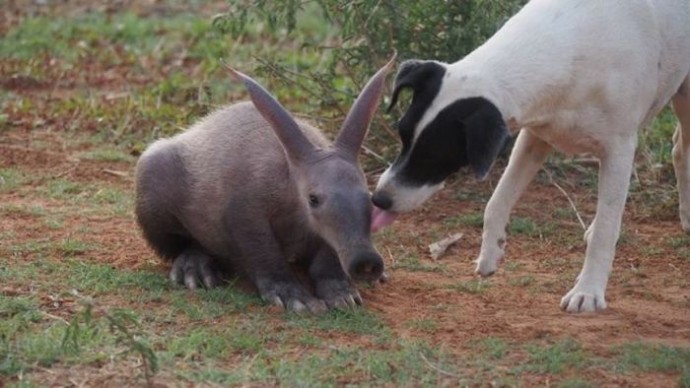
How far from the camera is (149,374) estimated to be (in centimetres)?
491

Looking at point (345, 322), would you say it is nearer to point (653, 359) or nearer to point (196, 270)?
point (196, 270)

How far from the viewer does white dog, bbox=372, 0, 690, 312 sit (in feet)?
18.6

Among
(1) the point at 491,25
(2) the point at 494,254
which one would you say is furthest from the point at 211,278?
(1) the point at 491,25

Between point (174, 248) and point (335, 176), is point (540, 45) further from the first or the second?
point (174, 248)

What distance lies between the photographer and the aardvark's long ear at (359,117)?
19.4ft

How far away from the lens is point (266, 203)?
6020mm

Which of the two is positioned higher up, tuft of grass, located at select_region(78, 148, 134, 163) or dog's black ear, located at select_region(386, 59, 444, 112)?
dog's black ear, located at select_region(386, 59, 444, 112)

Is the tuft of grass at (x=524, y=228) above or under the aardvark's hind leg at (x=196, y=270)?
under

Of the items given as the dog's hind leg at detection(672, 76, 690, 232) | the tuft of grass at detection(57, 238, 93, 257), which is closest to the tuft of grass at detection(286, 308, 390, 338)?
the tuft of grass at detection(57, 238, 93, 257)

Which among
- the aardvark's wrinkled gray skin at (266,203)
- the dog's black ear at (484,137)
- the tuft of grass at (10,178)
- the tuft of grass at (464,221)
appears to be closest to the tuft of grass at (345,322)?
the aardvark's wrinkled gray skin at (266,203)

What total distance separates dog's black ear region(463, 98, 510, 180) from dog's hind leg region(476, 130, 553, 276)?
0.80 metres

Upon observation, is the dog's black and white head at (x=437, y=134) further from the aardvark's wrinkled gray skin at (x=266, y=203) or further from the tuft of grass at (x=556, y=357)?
the tuft of grass at (x=556, y=357)

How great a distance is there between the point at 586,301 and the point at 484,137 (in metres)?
0.90

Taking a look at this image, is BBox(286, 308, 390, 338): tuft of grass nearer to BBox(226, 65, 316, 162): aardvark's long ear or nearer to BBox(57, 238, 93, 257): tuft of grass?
BBox(226, 65, 316, 162): aardvark's long ear
